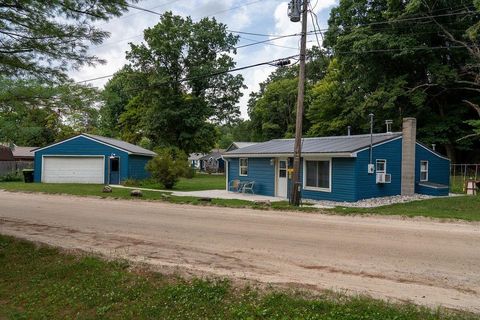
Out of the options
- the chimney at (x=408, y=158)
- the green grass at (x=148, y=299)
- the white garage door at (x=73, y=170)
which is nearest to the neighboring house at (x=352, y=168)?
the chimney at (x=408, y=158)

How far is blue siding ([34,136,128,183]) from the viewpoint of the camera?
98.4 feet

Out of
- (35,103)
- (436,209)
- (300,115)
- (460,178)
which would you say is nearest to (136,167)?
(300,115)

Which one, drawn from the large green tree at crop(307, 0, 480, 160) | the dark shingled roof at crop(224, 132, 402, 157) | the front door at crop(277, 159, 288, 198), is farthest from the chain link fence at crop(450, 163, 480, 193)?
the front door at crop(277, 159, 288, 198)

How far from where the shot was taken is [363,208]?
52.3 feet

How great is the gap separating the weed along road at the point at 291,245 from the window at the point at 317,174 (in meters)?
5.52

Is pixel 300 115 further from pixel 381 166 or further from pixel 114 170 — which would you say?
pixel 114 170

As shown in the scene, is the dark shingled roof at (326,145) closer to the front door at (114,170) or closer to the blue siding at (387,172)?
the blue siding at (387,172)

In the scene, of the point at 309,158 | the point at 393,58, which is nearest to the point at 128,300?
the point at 309,158

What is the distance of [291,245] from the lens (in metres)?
8.68

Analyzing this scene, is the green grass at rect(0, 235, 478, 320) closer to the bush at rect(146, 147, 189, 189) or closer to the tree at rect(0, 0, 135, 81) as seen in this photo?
the tree at rect(0, 0, 135, 81)

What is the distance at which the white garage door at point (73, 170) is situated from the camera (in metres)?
30.1

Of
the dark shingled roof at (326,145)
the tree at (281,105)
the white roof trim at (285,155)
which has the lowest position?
the white roof trim at (285,155)

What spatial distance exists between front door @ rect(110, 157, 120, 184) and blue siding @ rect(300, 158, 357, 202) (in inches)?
648

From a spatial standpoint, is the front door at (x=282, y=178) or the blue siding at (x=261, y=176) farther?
the blue siding at (x=261, y=176)
